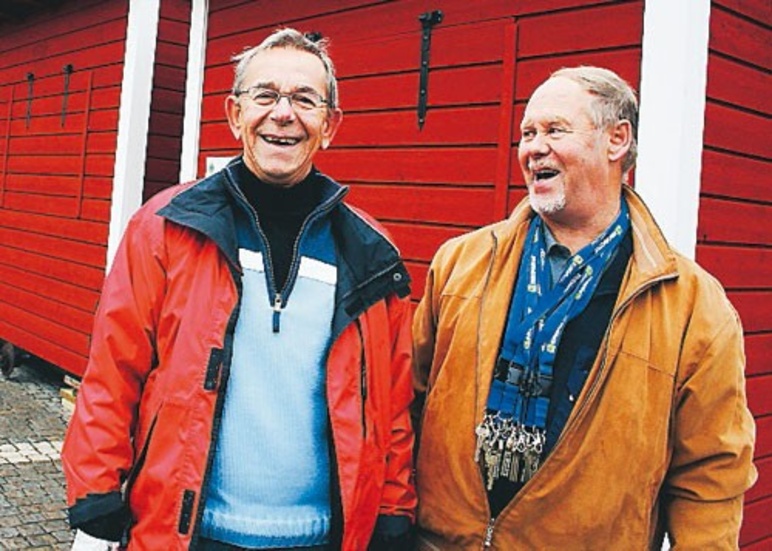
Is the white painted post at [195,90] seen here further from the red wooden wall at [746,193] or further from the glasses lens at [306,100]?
the glasses lens at [306,100]

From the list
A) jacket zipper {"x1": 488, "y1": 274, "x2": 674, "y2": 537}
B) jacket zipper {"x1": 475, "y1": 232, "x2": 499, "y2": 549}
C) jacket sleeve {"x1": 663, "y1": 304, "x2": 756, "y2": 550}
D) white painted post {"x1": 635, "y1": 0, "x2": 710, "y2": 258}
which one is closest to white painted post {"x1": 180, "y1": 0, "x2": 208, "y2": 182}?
white painted post {"x1": 635, "y1": 0, "x2": 710, "y2": 258}

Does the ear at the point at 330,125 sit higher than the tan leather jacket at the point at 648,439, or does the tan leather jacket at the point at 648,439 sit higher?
the ear at the point at 330,125

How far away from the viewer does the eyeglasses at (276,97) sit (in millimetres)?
2105

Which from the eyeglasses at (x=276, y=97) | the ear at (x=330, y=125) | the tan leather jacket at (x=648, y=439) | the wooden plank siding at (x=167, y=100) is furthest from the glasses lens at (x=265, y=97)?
the wooden plank siding at (x=167, y=100)

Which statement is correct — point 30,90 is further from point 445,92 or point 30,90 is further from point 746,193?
point 746,193

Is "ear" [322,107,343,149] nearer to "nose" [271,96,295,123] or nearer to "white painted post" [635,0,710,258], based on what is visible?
"nose" [271,96,295,123]

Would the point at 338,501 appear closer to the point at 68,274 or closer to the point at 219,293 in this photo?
the point at 219,293

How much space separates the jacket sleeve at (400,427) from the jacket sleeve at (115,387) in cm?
61

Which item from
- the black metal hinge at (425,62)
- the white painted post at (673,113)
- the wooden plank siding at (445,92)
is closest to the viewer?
the white painted post at (673,113)

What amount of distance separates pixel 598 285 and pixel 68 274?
21.6 ft

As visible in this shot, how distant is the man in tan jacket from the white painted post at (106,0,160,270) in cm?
521

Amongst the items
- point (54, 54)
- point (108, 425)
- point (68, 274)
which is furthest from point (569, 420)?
point (54, 54)

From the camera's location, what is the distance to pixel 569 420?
2018 mm

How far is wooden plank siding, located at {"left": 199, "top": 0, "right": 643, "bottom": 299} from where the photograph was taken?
3717 millimetres
